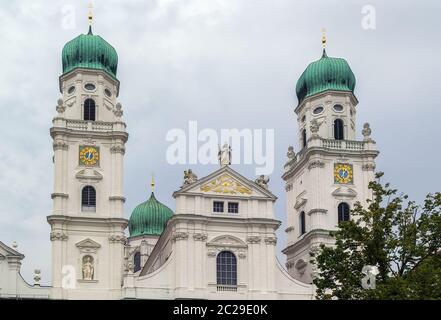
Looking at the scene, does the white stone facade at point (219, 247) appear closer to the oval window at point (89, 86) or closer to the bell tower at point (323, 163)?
the bell tower at point (323, 163)

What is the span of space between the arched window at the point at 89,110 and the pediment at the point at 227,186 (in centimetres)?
987

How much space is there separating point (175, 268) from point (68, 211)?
8872mm

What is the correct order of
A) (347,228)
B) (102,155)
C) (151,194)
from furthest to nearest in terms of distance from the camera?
1. (151,194)
2. (102,155)
3. (347,228)

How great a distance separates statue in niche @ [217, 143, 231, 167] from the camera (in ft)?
207

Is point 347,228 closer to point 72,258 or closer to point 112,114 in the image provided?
point 72,258

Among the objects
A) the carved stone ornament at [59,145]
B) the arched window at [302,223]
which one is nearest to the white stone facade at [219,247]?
the arched window at [302,223]

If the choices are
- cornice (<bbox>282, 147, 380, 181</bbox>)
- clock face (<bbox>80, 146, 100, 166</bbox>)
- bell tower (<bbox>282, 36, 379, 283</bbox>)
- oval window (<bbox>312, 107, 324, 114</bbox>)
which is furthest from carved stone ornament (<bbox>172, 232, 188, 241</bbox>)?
oval window (<bbox>312, 107, 324, 114</bbox>)

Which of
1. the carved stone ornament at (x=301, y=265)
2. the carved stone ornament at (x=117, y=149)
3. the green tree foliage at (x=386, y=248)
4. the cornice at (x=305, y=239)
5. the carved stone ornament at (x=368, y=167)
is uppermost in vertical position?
the carved stone ornament at (x=117, y=149)

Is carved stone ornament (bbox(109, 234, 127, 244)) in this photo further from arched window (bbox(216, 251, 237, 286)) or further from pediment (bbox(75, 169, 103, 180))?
arched window (bbox(216, 251, 237, 286))

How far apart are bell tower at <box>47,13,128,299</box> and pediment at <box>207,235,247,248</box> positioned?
21.5ft

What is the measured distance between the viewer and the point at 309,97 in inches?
2741

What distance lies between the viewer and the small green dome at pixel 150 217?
91.1 meters
